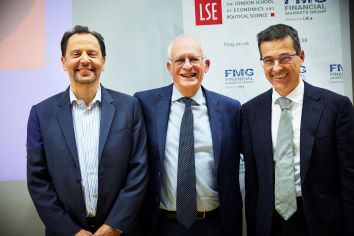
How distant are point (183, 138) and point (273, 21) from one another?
1390mm

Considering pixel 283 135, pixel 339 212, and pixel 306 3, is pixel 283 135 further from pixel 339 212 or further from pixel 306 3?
pixel 306 3

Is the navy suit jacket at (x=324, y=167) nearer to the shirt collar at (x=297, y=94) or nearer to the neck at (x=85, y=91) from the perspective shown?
the shirt collar at (x=297, y=94)

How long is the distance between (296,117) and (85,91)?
1.29m

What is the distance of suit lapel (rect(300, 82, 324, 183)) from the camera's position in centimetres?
A: 187

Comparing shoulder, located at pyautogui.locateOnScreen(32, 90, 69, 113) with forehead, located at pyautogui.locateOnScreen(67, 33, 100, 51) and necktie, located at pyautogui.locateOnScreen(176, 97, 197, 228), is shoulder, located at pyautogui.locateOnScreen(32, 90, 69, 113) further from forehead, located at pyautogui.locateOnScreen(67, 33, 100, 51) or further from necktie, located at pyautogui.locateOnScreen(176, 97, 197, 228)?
necktie, located at pyautogui.locateOnScreen(176, 97, 197, 228)

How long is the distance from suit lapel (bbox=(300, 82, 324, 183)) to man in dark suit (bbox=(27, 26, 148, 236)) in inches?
36.3

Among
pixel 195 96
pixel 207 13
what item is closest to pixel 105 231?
pixel 195 96

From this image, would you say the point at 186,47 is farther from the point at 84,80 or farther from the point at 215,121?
the point at 84,80

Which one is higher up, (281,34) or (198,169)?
(281,34)

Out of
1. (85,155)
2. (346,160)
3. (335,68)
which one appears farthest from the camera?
(335,68)

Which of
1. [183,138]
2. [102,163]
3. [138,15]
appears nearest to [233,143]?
[183,138]

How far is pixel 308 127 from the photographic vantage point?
190 centimetres

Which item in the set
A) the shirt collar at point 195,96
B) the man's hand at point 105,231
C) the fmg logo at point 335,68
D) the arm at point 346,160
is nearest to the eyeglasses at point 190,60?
the shirt collar at point 195,96

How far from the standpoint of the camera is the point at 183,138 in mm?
2096
